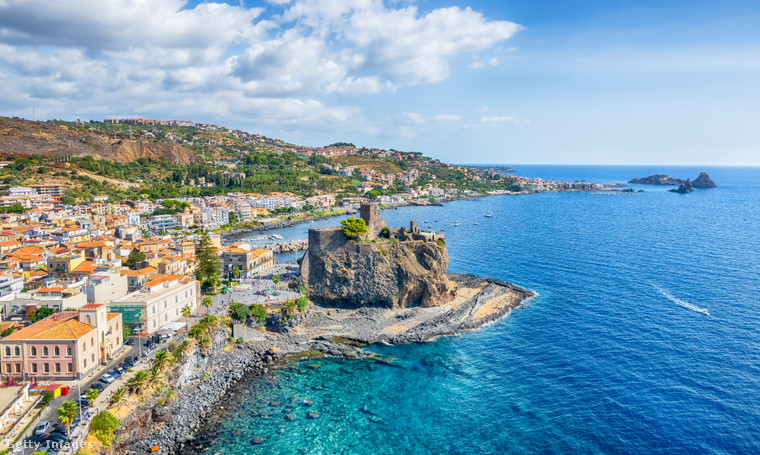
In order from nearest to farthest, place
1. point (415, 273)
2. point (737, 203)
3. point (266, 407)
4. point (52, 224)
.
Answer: point (266, 407) < point (415, 273) < point (52, 224) < point (737, 203)

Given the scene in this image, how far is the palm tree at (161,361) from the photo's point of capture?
27250 millimetres

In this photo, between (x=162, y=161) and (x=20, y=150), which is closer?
(x=20, y=150)

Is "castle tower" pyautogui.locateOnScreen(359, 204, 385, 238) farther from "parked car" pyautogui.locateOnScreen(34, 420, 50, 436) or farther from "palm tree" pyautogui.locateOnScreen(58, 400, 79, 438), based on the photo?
"parked car" pyautogui.locateOnScreen(34, 420, 50, 436)

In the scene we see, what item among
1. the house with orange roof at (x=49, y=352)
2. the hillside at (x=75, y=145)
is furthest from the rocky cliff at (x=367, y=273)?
the hillside at (x=75, y=145)

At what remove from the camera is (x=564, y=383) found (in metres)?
30.4

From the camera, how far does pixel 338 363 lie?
34.1 metres

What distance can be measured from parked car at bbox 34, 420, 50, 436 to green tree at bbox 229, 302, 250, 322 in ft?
53.6

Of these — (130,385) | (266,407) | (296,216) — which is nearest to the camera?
(130,385)

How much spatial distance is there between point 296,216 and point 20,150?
255 feet

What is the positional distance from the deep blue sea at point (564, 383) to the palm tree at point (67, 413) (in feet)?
24.9

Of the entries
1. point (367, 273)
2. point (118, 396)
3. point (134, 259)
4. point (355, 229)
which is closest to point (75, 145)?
point (134, 259)

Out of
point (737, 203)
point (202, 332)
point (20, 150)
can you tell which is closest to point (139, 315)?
point (202, 332)

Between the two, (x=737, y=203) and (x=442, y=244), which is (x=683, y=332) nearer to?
(x=442, y=244)

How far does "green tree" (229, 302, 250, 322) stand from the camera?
3709cm
